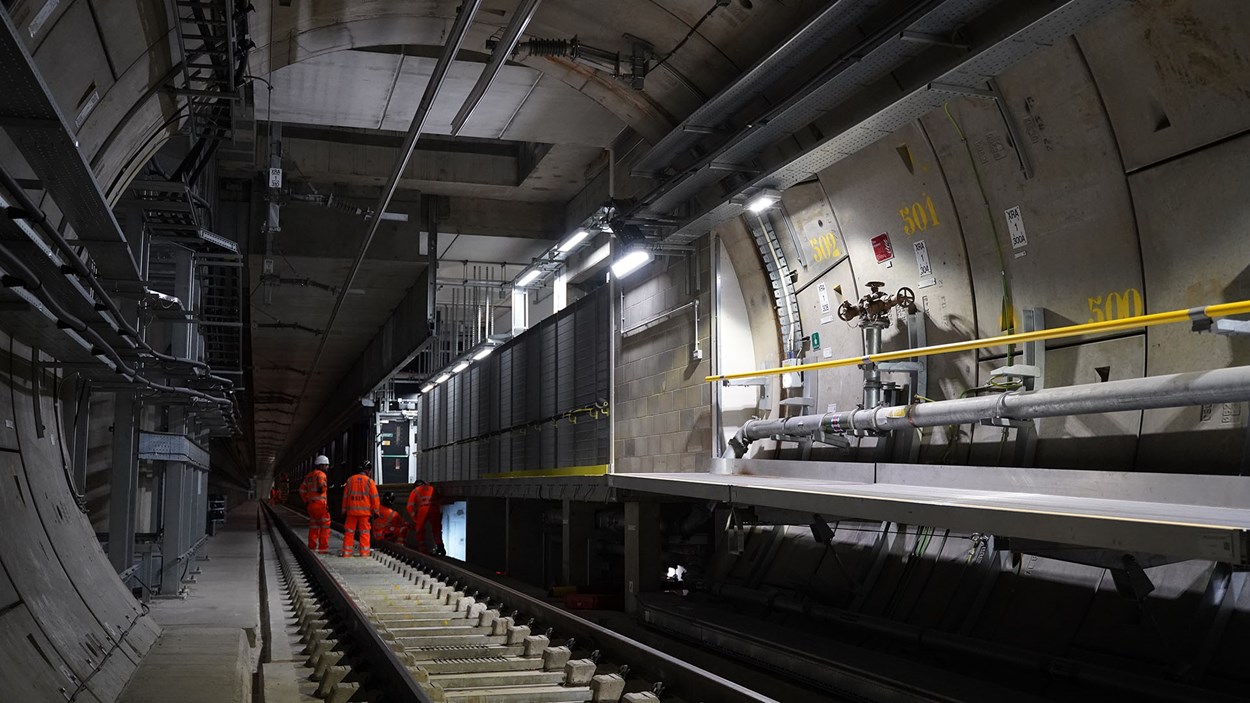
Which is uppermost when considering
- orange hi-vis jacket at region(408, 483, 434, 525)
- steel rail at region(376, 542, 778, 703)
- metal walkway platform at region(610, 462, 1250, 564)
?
metal walkway platform at region(610, 462, 1250, 564)

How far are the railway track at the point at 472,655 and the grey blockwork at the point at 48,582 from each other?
1.24m

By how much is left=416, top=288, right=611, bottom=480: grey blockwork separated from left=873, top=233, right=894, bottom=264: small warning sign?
Answer: 554cm

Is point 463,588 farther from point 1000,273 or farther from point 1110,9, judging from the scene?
point 1110,9

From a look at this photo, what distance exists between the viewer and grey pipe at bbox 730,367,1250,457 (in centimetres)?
500

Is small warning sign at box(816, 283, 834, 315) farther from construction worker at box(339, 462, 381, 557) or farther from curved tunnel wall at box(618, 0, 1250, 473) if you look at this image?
construction worker at box(339, 462, 381, 557)

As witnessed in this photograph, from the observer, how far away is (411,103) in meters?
13.2

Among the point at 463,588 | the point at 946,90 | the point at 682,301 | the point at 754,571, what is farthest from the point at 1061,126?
the point at 463,588

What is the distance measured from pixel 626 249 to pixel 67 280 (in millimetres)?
6439

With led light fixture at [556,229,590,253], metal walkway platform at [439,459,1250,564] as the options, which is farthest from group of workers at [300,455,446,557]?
metal walkway platform at [439,459,1250,564]

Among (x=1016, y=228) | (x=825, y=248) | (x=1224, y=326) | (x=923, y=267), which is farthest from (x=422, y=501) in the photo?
(x=1224, y=326)

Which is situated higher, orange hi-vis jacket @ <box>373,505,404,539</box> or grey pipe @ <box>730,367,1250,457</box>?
grey pipe @ <box>730,367,1250,457</box>

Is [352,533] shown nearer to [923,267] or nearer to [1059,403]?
[923,267]

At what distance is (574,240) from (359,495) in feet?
18.8

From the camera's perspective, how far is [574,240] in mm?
13000
